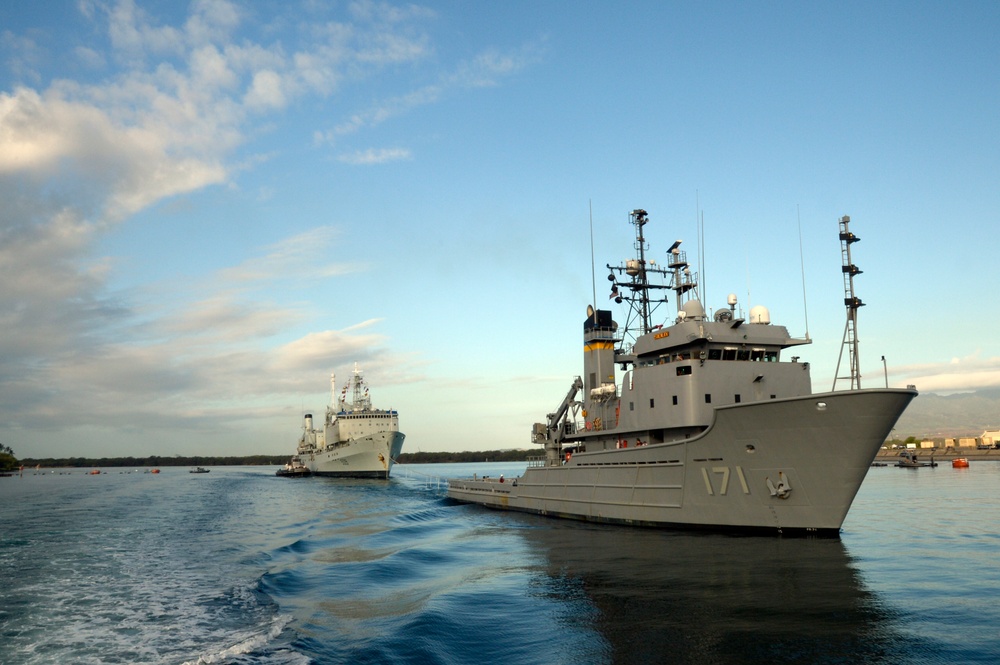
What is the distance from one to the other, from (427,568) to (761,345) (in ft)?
48.8

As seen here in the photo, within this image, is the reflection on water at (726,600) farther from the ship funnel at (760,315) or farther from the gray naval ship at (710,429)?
the ship funnel at (760,315)

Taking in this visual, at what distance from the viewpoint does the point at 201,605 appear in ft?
46.2

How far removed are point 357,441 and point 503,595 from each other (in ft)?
204

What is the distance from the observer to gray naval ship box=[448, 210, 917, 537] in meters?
18.6

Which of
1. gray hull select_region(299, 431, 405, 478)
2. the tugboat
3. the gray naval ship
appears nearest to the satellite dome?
the gray naval ship

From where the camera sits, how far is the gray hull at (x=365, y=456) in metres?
74.0

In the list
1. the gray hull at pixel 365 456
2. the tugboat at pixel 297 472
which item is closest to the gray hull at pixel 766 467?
the gray hull at pixel 365 456

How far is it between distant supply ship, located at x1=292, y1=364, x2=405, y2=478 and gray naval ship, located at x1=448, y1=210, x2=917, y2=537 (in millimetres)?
44979

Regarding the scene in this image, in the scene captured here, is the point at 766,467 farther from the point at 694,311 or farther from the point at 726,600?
the point at 726,600

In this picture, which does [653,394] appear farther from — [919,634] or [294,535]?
[294,535]

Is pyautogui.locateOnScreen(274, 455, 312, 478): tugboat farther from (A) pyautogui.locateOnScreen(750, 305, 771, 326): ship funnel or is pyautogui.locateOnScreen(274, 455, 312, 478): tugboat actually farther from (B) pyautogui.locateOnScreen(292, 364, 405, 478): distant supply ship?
(A) pyautogui.locateOnScreen(750, 305, 771, 326): ship funnel

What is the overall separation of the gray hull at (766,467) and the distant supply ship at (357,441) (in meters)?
53.2

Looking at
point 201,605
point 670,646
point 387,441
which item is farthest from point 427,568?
point 387,441

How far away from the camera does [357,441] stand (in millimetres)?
74438
